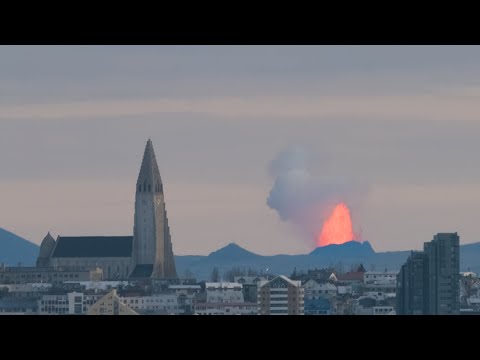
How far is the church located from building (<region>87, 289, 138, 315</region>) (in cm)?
2963

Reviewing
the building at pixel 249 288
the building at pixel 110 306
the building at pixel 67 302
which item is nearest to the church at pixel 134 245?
the building at pixel 249 288

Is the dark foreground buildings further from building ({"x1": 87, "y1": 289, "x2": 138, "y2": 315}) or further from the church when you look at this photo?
the church

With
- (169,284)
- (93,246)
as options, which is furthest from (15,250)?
(169,284)

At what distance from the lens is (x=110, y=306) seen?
98938 mm

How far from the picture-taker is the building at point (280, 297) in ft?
322

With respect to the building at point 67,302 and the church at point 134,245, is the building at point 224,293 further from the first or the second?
the church at point 134,245

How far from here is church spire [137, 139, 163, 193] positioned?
13650cm

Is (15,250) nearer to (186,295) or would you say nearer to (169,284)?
(169,284)
